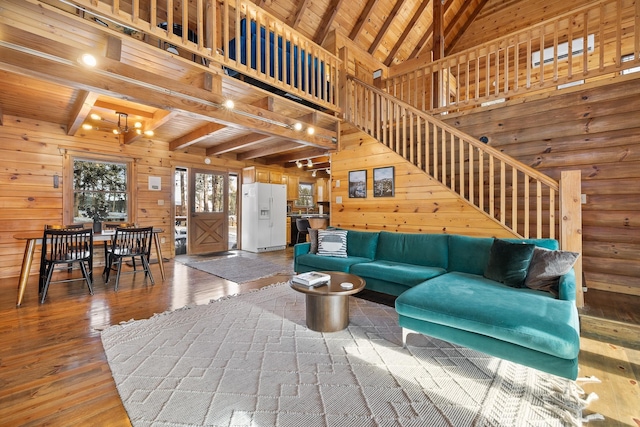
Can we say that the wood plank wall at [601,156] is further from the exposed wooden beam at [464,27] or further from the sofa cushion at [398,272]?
the exposed wooden beam at [464,27]

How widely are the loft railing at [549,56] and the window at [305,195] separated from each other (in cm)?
447

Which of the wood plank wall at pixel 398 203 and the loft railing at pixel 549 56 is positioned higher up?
the loft railing at pixel 549 56

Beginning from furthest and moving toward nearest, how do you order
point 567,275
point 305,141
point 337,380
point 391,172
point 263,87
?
point 305,141, point 391,172, point 263,87, point 567,275, point 337,380

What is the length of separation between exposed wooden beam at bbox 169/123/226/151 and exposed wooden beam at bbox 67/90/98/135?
150 cm

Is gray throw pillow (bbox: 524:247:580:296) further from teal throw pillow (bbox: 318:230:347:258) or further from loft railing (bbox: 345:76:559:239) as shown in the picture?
teal throw pillow (bbox: 318:230:347:258)

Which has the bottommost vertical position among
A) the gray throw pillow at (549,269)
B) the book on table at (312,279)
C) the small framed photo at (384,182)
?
the book on table at (312,279)

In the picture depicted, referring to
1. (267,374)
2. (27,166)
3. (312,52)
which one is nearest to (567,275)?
(267,374)

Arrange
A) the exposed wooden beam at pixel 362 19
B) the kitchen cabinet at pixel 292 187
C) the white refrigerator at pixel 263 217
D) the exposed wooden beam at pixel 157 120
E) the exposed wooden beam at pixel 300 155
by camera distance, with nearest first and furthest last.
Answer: the exposed wooden beam at pixel 157 120 < the exposed wooden beam at pixel 362 19 < the exposed wooden beam at pixel 300 155 < the white refrigerator at pixel 263 217 < the kitchen cabinet at pixel 292 187

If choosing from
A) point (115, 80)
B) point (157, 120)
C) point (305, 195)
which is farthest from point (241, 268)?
point (305, 195)

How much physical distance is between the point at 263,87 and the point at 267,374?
11.2ft

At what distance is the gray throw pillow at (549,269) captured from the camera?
2.15 metres

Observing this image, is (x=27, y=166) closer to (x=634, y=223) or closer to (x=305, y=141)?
(x=305, y=141)

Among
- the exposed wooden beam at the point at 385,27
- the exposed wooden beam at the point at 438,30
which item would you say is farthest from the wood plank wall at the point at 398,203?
the exposed wooden beam at the point at 385,27

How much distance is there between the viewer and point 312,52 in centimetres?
436
